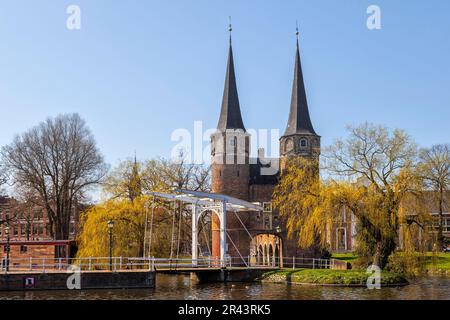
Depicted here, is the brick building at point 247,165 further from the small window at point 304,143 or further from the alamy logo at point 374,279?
the alamy logo at point 374,279

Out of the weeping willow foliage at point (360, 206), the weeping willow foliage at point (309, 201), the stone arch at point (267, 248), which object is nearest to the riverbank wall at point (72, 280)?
the weeping willow foliage at point (309, 201)

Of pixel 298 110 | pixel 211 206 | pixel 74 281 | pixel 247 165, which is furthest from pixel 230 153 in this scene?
pixel 74 281

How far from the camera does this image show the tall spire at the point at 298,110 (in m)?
40.6

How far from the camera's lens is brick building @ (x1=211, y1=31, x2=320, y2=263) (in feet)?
128

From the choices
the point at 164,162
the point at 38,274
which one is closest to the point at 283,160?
the point at 164,162

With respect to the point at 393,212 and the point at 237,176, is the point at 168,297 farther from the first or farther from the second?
the point at 237,176

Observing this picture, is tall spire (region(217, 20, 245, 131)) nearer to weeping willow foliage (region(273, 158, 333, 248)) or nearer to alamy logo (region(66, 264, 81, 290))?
weeping willow foliage (region(273, 158, 333, 248))

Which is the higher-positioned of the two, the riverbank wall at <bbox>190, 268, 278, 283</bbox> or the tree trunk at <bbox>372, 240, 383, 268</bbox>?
the tree trunk at <bbox>372, 240, 383, 268</bbox>

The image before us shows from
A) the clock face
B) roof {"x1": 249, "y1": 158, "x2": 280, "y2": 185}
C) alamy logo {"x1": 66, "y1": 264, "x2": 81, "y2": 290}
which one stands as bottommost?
alamy logo {"x1": 66, "y1": 264, "x2": 81, "y2": 290}

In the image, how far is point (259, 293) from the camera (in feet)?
83.6

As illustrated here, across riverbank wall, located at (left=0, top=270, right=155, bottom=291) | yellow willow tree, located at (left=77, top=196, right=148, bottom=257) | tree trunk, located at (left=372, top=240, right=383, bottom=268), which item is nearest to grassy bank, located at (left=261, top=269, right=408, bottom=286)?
tree trunk, located at (left=372, top=240, right=383, bottom=268)

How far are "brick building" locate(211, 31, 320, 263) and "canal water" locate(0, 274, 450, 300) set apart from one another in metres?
10.6

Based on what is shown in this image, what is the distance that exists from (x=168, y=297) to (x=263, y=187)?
55.5 ft

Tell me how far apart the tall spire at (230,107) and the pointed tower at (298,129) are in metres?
3.22
